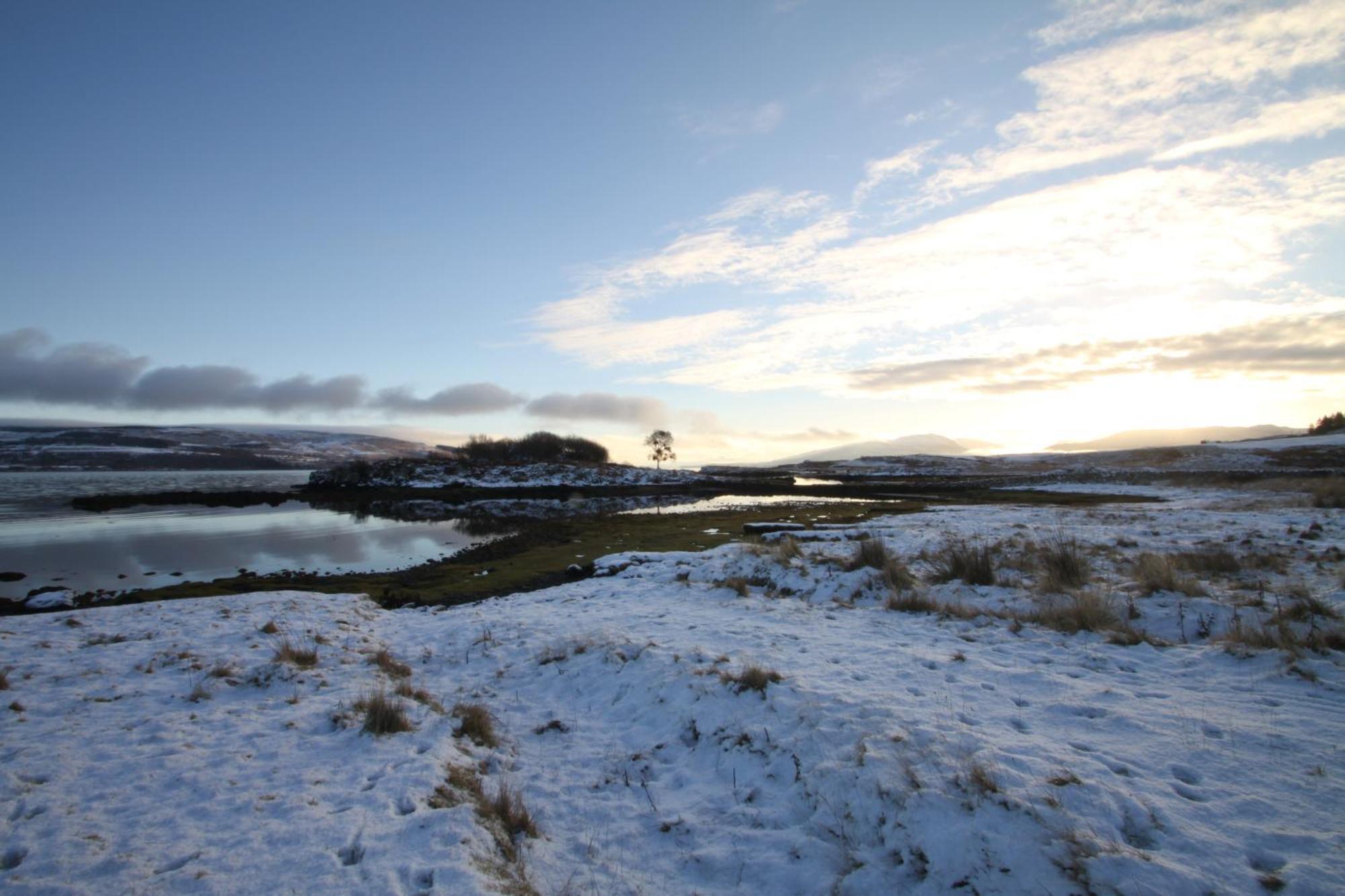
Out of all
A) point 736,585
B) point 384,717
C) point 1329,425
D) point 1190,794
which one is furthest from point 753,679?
point 1329,425

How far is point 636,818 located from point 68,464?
224 meters

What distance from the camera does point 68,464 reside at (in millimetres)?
154375

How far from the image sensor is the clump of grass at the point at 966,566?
12477 mm

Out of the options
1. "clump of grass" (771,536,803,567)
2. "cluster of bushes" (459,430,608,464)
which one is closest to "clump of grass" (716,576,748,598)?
"clump of grass" (771,536,803,567)

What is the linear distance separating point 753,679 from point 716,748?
1.15 m

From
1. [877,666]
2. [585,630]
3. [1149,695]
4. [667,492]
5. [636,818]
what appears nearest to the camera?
[636,818]

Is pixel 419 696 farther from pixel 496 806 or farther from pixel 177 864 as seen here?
pixel 177 864

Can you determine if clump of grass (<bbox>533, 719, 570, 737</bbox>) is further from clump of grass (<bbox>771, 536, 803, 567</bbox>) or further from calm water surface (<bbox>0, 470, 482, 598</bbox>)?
calm water surface (<bbox>0, 470, 482, 598</bbox>)

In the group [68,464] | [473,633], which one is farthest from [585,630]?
[68,464]

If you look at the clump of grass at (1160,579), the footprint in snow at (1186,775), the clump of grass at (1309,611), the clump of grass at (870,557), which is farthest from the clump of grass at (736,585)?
the clump of grass at (1309,611)

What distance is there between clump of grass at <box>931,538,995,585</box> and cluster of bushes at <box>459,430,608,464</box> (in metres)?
82.0

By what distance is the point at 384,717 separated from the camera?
687 cm

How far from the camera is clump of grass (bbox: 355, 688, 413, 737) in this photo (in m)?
6.77

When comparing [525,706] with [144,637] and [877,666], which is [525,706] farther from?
[144,637]
